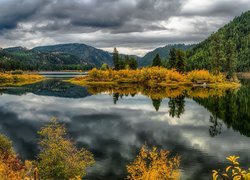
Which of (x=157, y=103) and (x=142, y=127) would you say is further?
(x=157, y=103)

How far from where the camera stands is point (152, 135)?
7594 centimetres

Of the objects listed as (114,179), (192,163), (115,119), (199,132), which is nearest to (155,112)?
(115,119)

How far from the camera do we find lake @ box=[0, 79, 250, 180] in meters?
57.1

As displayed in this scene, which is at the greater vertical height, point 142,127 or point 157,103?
point 142,127

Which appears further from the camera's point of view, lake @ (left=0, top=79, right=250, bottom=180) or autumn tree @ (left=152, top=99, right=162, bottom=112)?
autumn tree @ (left=152, top=99, right=162, bottom=112)

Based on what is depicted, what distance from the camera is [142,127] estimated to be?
8562cm

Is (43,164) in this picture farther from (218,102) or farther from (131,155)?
(218,102)

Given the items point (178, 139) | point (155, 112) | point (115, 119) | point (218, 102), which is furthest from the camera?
point (218, 102)

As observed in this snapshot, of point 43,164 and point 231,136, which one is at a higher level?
point 43,164

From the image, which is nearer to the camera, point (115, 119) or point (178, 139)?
point (178, 139)

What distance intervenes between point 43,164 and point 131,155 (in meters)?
21.5

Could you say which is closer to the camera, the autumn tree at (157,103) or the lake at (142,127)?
the lake at (142,127)

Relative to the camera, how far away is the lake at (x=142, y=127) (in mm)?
57125

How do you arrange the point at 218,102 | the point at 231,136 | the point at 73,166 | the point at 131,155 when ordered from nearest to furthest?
the point at 73,166 < the point at 131,155 < the point at 231,136 < the point at 218,102
